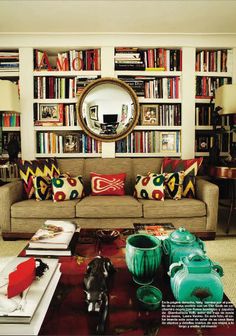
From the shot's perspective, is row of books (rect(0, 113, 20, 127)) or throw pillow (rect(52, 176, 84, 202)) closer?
throw pillow (rect(52, 176, 84, 202))

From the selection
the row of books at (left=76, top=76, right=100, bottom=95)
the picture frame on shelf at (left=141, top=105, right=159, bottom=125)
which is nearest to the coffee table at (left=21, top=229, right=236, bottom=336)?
the picture frame on shelf at (left=141, top=105, right=159, bottom=125)

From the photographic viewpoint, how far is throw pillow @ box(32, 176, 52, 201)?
2.81m

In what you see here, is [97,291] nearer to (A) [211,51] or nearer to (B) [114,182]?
(B) [114,182]

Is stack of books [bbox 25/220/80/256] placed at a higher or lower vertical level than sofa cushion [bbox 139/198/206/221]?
higher

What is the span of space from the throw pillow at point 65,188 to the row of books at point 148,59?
64.0 inches

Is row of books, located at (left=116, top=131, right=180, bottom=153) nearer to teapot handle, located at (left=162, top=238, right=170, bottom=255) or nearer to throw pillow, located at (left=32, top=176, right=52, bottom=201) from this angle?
throw pillow, located at (left=32, top=176, right=52, bottom=201)

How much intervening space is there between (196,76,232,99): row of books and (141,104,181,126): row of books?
356 millimetres

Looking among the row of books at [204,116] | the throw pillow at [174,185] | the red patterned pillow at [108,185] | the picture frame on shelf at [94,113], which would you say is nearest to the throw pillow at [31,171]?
the red patterned pillow at [108,185]

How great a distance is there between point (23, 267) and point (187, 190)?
2.25m

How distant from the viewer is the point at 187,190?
9.52 ft

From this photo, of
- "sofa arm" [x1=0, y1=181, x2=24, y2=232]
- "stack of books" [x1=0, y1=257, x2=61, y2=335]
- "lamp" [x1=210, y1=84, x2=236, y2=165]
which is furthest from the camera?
"lamp" [x1=210, y1=84, x2=236, y2=165]

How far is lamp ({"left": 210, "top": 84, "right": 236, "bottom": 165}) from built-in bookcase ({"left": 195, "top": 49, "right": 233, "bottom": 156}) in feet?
0.81

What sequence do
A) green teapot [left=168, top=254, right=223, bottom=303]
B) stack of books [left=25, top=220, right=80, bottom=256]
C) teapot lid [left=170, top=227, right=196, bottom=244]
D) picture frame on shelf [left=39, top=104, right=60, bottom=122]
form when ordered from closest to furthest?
green teapot [left=168, top=254, right=223, bottom=303], teapot lid [left=170, top=227, right=196, bottom=244], stack of books [left=25, top=220, right=80, bottom=256], picture frame on shelf [left=39, top=104, right=60, bottom=122]

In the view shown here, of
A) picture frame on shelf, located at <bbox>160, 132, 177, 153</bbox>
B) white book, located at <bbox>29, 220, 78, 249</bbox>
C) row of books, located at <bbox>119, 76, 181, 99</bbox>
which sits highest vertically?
row of books, located at <bbox>119, 76, 181, 99</bbox>
